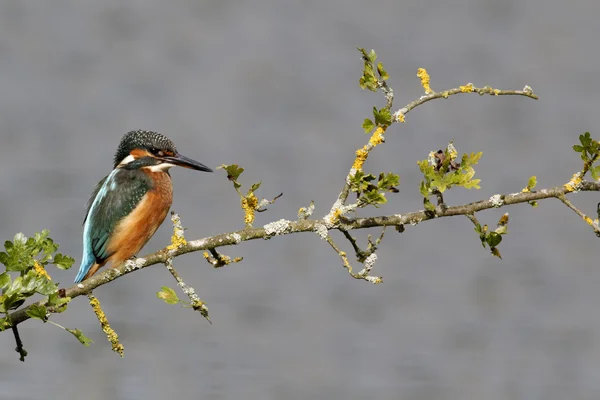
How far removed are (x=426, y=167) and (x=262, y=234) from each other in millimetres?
453

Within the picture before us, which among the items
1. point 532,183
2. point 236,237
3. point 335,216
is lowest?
point 236,237

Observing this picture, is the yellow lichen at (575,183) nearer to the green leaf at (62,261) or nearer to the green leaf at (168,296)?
the green leaf at (168,296)

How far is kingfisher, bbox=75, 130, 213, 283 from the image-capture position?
374 centimetres

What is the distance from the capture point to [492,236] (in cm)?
229

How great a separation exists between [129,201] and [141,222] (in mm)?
104

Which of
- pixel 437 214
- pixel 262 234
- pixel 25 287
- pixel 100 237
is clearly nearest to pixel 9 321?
pixel 25 287

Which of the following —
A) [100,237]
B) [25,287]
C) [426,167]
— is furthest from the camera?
[100,237]

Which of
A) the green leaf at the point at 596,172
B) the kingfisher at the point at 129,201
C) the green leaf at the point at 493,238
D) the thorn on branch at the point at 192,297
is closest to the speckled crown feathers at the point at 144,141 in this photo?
the kingfisher at the point at 129,201

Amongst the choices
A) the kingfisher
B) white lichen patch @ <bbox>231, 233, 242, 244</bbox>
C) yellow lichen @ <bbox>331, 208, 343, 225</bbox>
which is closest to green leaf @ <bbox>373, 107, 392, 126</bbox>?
yellow lichen @ <bbox>331, 208, 343, 225</bbox>

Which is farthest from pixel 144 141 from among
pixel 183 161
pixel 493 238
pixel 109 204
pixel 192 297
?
pixel 493 238

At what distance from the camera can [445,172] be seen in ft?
7.56

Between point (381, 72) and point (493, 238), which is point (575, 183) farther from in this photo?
point (381, 72)

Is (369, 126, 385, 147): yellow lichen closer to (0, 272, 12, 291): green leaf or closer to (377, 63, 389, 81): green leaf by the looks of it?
(377, 63, 389, 81): green leaf

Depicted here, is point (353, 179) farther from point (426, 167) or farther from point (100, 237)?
point (100, 237)
